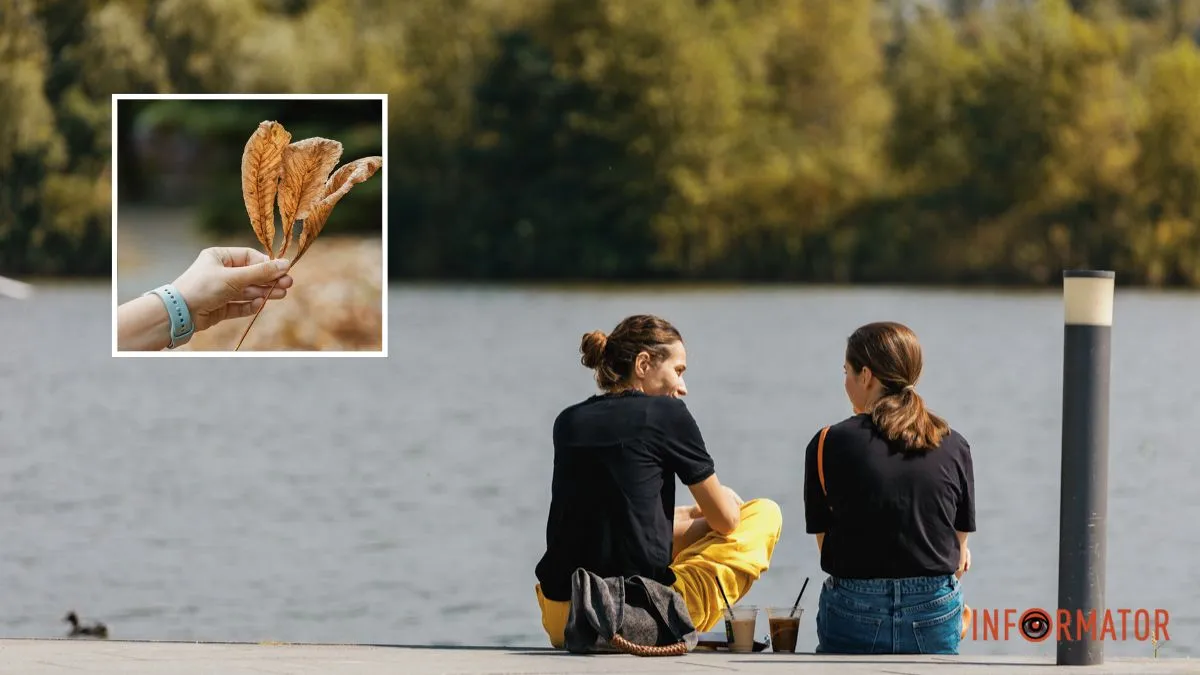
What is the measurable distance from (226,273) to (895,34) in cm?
5529

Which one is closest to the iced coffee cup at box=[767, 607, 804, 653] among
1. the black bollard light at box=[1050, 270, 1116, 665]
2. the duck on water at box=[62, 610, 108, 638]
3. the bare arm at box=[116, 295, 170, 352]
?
the black bollard light at box=[1050, 270, 1116, 665]

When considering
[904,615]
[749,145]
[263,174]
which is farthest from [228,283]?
[749,145]

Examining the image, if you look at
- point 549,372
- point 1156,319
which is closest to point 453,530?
point 549,372

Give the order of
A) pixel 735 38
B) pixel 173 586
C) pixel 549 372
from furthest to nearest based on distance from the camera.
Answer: pixel 735 38 < pixel 549 372 < pixel 173 586

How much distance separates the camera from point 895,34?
60656 mm

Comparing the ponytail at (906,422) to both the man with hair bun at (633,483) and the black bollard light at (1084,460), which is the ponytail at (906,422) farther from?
the man with hair bun at (633,483)

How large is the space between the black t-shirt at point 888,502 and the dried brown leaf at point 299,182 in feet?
6.71

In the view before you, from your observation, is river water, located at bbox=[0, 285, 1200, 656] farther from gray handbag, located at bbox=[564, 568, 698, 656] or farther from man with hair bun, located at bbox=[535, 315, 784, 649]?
gray handbag, located at bbox=[564, 568, 698, 656]

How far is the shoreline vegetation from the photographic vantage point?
5178 centimetres

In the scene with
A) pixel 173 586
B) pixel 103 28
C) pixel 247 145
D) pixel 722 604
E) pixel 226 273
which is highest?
pixel 103 28

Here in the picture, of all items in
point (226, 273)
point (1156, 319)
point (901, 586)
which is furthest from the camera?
point (1156, 319)

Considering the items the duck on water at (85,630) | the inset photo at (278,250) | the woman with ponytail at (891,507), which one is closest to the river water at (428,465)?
the duck on water at (85,630)

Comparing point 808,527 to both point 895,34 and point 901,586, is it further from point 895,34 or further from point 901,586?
point 895,34

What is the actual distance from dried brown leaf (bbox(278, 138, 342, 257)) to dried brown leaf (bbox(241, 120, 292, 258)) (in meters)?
0.03
